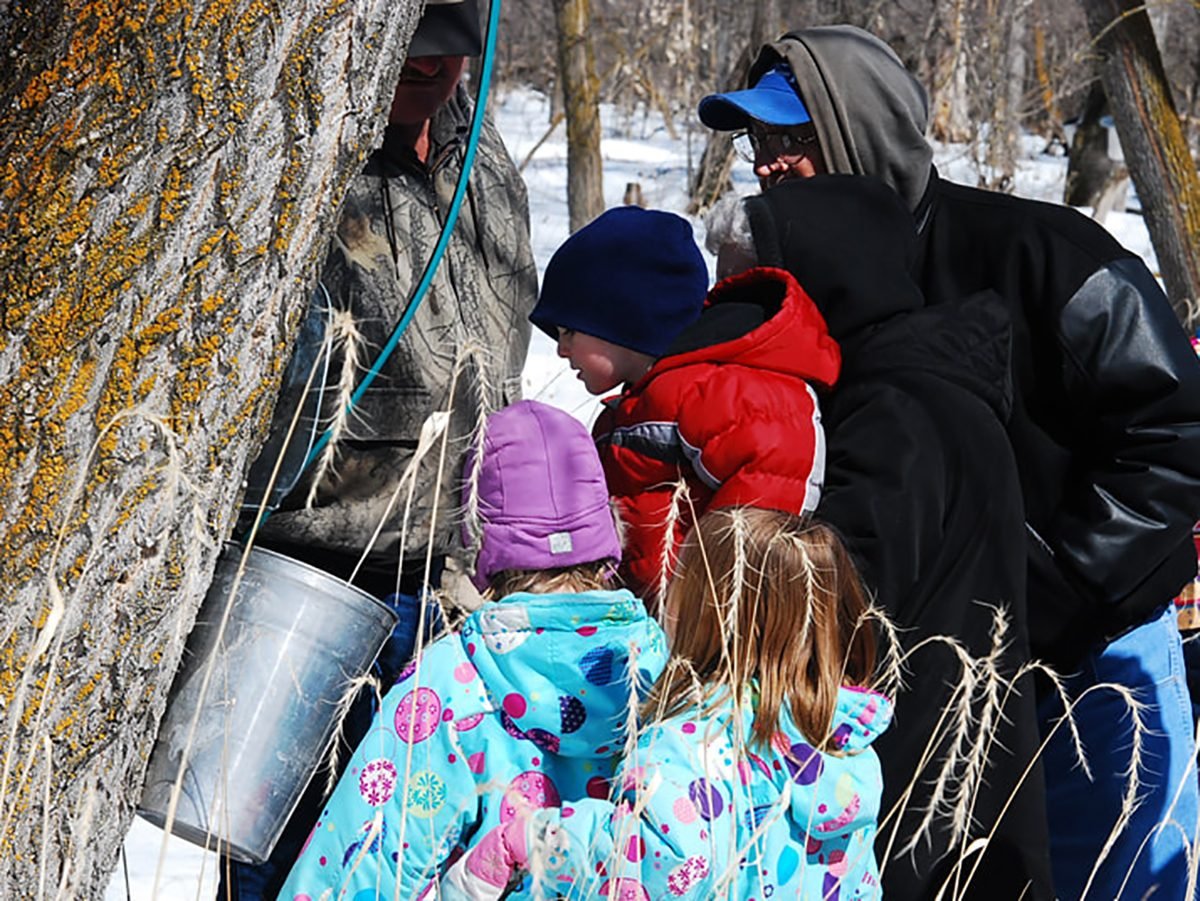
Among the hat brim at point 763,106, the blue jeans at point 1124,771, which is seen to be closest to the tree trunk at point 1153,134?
the blue jeans at point 1124,771

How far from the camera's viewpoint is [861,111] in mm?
2295

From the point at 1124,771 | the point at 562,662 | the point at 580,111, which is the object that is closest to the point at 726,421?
the point at 562,662

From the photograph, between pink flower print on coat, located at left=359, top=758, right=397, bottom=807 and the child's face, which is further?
the child's face

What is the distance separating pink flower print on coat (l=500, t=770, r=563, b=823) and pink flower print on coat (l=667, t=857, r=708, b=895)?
0.62 ft

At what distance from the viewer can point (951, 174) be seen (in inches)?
613

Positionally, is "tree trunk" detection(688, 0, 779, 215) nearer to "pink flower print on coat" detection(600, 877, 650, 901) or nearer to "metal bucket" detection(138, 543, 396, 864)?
"metal bucket" detection(138, 543, 396, 864)

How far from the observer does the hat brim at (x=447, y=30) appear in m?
2.25

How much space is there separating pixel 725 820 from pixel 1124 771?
97cm

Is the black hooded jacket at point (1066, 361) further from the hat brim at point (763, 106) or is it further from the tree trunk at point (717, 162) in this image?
the tree trunk at point (717, 162)

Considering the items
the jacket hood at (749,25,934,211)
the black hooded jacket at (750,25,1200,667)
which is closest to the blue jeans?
the black hooded jacket at (750,25,1200,667)

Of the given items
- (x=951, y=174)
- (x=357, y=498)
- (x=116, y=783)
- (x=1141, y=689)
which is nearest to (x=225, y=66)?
(x=116, y=783)

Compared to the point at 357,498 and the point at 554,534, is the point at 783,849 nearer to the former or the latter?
the point at 554,534

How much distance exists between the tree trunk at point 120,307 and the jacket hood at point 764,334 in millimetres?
568

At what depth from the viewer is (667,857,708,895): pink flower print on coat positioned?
67.8 inches
